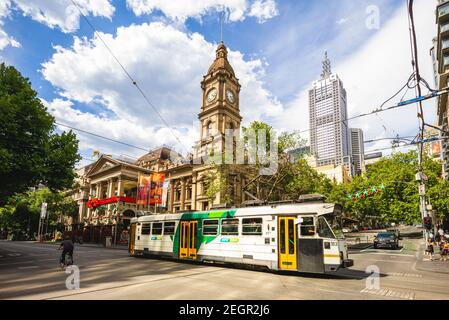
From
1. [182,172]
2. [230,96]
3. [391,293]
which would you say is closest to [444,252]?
[391,293]

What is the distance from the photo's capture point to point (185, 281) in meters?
10.2

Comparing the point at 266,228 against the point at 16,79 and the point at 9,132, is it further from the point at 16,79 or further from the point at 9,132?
the point at 16,79

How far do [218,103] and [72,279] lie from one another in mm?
39553

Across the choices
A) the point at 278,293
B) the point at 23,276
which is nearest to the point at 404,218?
the point at 278,293

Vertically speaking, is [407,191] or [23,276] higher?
[407,191]

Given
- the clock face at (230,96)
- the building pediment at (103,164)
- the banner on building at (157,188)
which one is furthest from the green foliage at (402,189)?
the building pediment at (103,164)

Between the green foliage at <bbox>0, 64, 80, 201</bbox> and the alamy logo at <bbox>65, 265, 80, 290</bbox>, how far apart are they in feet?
21.1

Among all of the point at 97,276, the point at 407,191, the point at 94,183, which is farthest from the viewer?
the point at 94,183

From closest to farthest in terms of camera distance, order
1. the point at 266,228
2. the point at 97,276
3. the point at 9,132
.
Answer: the point at 97,276, the point at 266,228, the point at 9,132

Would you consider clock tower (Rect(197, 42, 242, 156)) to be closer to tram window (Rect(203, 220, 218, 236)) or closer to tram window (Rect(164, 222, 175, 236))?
tram window (Rect(164, 222, 175, 236))

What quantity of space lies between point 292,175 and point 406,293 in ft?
68.7

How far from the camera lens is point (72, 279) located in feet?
35.3
